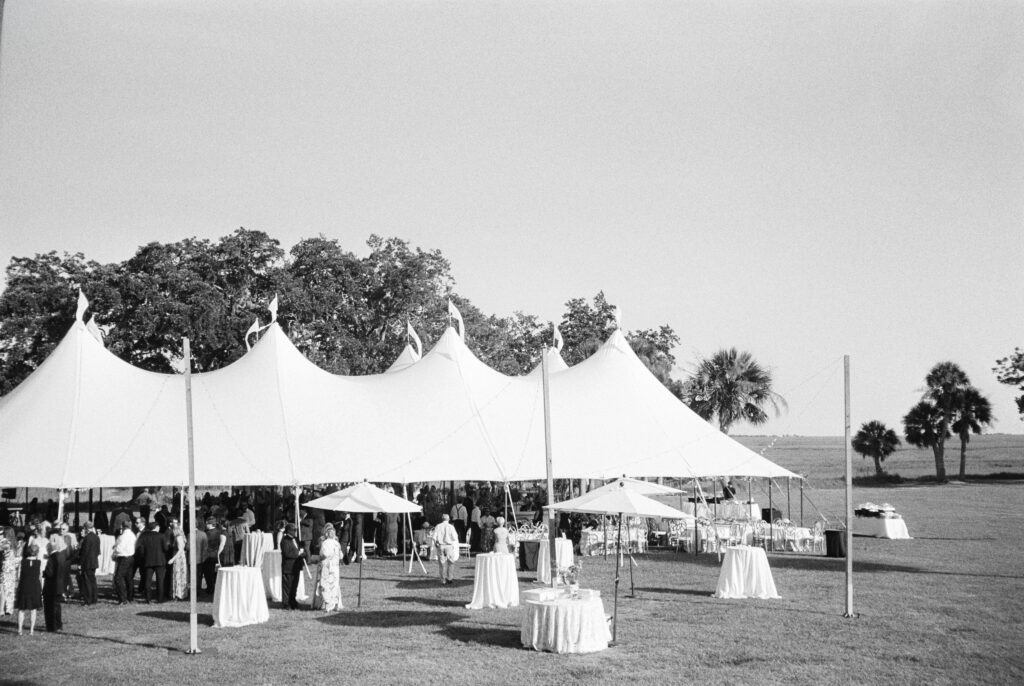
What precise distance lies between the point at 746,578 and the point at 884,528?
11.6m

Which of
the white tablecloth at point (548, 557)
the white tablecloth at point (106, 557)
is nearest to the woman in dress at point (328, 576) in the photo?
the white tablecloth at point (548, 557)

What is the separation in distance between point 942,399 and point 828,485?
329 inches

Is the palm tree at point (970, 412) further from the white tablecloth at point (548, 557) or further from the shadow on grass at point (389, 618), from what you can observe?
the shadow on grass at point (389, 618)

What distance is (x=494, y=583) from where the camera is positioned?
1454cm

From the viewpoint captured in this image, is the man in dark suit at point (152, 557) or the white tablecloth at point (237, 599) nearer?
the white tablecloth at point (237, 599)

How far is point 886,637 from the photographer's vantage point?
462 inches

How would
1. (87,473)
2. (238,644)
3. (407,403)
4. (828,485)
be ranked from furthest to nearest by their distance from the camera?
1. (828,485)
2. (407,403)
3. (87,473)
4. (238,644)

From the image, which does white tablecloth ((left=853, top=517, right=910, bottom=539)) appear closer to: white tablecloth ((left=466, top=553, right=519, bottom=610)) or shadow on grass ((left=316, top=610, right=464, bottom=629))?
white tablecloth ((left=466, top=553, right=519, bottom=610))

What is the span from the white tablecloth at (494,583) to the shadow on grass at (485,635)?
5.27 ft

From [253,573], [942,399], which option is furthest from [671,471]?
[942,399]

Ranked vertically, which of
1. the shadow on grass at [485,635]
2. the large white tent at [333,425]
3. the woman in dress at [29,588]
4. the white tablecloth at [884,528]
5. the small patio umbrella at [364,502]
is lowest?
the white tablecloth at [884,528]

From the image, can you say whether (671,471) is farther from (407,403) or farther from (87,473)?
(87,473)

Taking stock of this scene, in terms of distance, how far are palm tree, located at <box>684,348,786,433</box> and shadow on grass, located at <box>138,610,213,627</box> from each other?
2535cm

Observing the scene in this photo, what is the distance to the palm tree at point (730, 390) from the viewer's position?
35.8 metres
